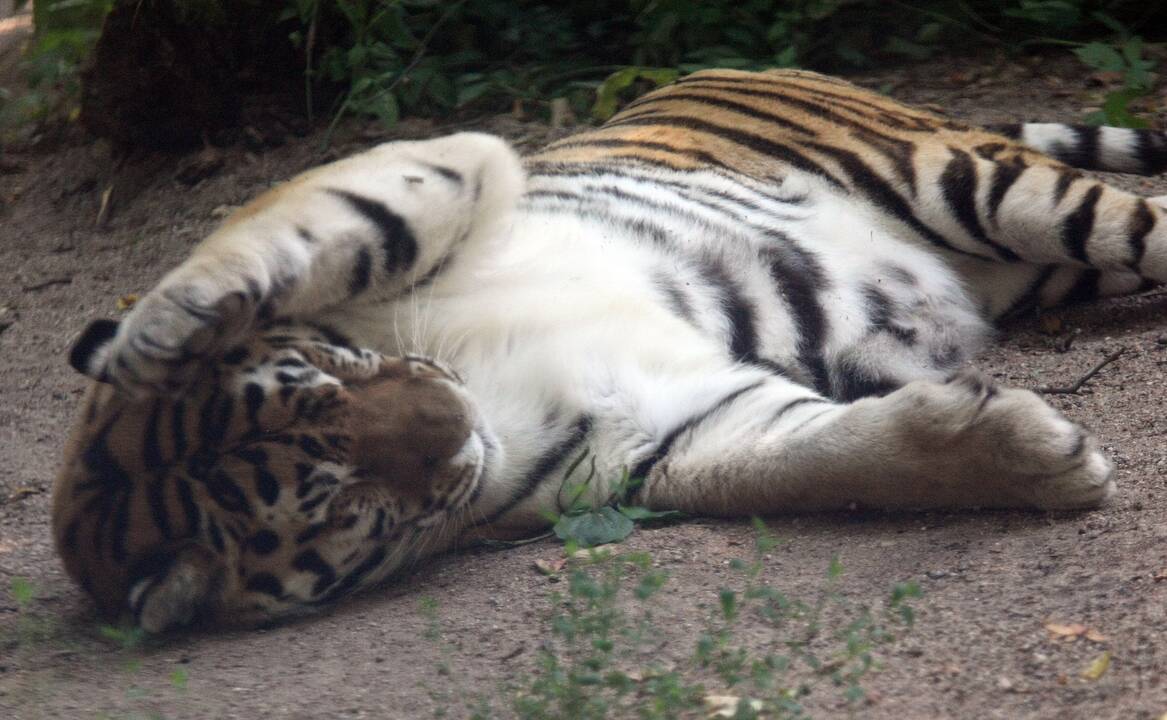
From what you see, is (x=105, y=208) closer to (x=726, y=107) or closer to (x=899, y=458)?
(x=726, y=107)

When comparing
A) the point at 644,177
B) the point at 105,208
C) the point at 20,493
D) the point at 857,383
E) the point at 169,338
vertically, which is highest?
the point at 169,338

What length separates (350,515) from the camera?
88.8 inches

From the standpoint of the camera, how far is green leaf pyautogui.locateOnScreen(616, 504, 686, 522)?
2.45 metres

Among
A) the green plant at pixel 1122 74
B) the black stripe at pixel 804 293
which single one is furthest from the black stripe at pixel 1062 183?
the green plant at pixel 1122 74

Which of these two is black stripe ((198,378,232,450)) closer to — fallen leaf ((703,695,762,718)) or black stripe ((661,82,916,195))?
fallen leaf ((703,695,762,718))

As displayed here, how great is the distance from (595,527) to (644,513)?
0.11 metres

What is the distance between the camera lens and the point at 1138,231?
3.18 meters

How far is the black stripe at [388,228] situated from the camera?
2496mm

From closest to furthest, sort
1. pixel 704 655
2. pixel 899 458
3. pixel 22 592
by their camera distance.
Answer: pixel 704 655 < pixel 22 592 < pixel 899 458

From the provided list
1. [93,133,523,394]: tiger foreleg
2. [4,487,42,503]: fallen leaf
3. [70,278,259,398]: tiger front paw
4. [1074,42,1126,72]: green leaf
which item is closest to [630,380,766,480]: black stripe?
[93,133,523,394]: tiger foreleg

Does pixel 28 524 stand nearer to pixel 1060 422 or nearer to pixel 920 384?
pixel 920 384

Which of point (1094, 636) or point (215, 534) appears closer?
point (1094, 636)

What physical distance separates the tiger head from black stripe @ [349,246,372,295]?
209 mm

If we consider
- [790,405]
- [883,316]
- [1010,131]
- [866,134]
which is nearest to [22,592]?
[790,405]
